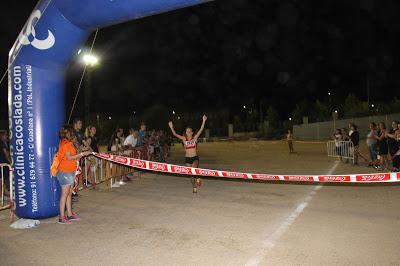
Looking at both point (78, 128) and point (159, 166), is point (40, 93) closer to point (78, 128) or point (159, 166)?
point (78, 128)

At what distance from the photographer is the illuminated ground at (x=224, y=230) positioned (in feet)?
18.2

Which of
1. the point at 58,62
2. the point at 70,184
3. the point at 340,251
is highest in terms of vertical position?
the point at 58,62

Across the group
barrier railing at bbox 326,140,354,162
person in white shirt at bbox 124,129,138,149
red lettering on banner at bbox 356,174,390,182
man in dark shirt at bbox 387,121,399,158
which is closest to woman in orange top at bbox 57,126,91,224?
red lettering on banner at bbox 356,174,390,182

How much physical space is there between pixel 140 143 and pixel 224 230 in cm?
899

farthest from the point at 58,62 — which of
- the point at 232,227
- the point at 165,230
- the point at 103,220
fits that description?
the point at 232,227

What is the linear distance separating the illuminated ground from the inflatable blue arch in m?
0.61

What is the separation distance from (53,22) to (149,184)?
657 cm

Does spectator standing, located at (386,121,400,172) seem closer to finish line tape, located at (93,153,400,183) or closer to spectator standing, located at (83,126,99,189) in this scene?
finish line tape, located at (93,153,400,183)

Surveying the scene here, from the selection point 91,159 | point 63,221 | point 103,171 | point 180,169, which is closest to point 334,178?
point 180,169

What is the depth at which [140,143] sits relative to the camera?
15.4 metres

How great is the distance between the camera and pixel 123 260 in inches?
216

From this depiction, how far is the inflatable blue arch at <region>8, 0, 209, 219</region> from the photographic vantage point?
23.4ft

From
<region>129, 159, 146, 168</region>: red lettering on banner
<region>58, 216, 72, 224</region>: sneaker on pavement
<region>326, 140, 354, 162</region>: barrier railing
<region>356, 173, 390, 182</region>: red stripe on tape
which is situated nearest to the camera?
<region>356, 173, 390, 182</region>: red stripe on tape

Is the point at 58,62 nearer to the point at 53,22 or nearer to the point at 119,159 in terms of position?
the point at 53,22
